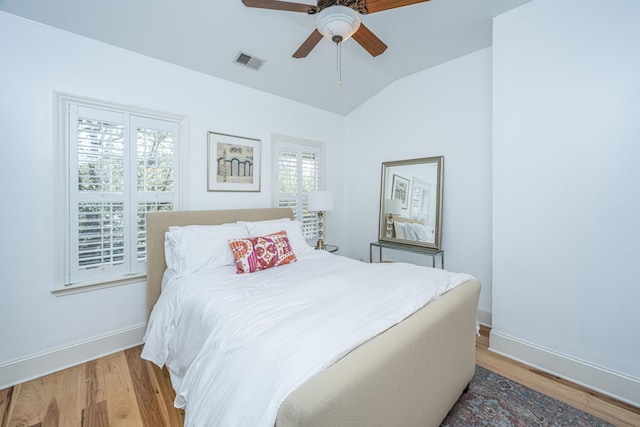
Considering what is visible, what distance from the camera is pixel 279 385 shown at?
90cm

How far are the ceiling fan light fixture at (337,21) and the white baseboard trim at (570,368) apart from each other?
274 cm

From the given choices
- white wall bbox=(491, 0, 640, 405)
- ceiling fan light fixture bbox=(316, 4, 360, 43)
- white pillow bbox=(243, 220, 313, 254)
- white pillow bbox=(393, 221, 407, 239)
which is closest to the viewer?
ceiling fan light fixture bbox=(316, 4, 360, 43)

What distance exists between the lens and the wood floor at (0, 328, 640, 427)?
5.32 feet

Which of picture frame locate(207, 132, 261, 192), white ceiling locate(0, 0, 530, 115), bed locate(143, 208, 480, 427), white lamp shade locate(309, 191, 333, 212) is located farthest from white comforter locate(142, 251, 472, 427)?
white ceiling locate(0, 0, 530, 115)

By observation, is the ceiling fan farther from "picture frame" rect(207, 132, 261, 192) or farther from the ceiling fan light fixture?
"picture frame" rect(207, 132, 261, 192)

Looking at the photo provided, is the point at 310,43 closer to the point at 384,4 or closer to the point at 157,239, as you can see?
the point at 384,4

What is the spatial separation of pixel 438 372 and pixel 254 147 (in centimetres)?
281

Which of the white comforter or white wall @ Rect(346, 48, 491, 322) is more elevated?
white wall @ Rect(346, 48, 491, 322)

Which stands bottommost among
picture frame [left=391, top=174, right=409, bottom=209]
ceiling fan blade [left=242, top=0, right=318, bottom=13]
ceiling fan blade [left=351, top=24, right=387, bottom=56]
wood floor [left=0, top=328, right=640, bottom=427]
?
wood floor [left=0, top=328, right=640, bottom=427]

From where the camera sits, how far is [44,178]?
2.01 meters

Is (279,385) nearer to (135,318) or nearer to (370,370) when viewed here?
(370,370)

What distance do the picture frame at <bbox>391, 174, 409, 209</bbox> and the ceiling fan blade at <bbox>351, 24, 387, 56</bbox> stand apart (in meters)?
1.69

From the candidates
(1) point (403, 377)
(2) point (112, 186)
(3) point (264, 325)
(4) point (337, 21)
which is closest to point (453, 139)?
(4) point (337, 21)

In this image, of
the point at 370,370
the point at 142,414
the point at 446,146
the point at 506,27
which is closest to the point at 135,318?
the point at 142,414
